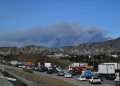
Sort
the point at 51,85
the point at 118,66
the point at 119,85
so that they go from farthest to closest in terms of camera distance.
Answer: the point at 118,66 → the point at 51,85 → the point at 119,85

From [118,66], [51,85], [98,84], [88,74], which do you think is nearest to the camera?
[51,85]

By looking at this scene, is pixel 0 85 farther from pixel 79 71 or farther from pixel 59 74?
pixel 79 71

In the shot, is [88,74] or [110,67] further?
[110,67]

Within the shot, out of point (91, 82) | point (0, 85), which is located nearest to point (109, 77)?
point (91, 82)

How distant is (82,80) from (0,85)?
20.5m

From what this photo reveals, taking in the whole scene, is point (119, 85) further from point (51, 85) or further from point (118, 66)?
point (118, 66)

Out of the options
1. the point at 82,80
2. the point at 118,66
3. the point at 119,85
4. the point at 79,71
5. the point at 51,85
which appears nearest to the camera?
the point at 119,85

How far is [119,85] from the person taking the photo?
802 inches

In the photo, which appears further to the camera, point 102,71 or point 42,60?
point 42,60

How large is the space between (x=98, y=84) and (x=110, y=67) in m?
15.3

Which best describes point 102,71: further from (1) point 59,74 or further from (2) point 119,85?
(2) point 119,85

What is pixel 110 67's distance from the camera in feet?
143

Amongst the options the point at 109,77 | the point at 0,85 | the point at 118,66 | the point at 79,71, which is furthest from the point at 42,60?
the point at 0,85

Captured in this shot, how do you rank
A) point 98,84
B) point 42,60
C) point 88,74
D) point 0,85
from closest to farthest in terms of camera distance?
point 0,85 → point 98,84 → point 88,74 → point 42,60
